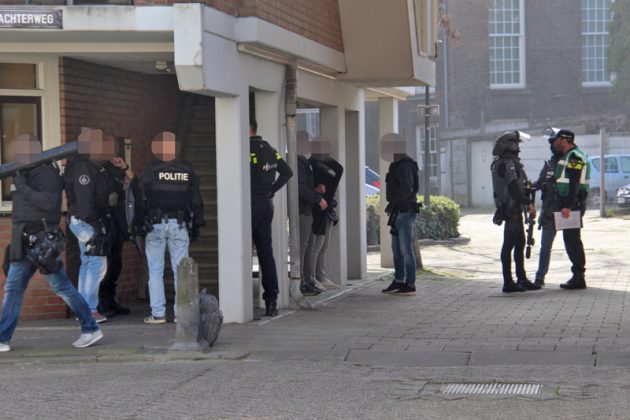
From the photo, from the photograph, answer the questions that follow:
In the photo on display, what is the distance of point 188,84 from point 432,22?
6.27 meters

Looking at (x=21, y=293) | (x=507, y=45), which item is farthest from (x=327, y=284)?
(x=507, y=45)

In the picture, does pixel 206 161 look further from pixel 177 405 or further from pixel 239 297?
pixel 177 405

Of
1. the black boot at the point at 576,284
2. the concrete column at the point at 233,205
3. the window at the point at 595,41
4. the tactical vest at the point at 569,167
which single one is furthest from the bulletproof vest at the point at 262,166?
the window at the point at 595,41

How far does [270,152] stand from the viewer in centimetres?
1125

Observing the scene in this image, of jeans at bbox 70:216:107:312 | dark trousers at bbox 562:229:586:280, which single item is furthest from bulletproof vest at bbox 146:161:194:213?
dark trousers at bbox 562:229:586:280

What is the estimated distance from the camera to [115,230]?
1148cm

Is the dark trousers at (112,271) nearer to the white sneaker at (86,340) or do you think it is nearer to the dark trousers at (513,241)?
the white sneaker at (86,340)

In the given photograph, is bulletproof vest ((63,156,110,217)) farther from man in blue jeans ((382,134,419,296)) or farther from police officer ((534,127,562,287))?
police officer ((534,127,562,287))

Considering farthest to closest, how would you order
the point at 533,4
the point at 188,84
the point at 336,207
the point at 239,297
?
the point at 533,4, the point at 336,207, the point at 239,297, the point at 188,84

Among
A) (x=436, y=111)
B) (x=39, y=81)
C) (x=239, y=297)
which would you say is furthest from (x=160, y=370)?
(x=436, y=111)

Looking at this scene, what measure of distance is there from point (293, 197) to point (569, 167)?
139 inches

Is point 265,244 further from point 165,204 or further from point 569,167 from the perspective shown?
point 569,167

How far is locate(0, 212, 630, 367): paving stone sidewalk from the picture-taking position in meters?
8.98

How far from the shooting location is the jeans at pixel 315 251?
13.6 metres
